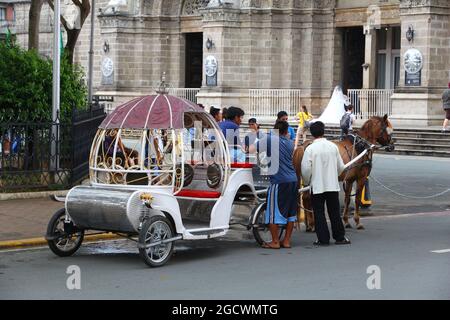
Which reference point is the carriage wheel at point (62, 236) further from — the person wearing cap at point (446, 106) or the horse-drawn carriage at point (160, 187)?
the person wearing cap at point (446, 106)

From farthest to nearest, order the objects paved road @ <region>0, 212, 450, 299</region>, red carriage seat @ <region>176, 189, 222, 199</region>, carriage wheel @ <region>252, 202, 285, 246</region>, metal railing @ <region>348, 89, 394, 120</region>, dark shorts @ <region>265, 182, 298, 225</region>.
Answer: metal railing @ <region>348, 89, 394, 120</region>, carriage wheel @ <region>252, 202, 285, 246</region>, dark shorts @ <region>265, 182, 298, 225</region>, red carriage seat @ <region>176, 189, 222, 199</region>, paved road @ <region>0, 212, 450, 299</region>

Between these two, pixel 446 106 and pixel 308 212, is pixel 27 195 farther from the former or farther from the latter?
pixel 446 106

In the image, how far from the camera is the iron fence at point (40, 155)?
57.4 feet

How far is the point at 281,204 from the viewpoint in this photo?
41.5 feet

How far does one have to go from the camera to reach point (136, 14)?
4284 centimetres

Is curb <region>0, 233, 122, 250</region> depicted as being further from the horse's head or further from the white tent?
the white tent

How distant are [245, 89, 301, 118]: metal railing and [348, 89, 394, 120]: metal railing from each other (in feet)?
9.55

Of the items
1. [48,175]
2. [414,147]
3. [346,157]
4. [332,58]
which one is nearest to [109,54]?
[332,58]

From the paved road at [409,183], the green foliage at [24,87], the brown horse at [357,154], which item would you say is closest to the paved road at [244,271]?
the brown horse at [357,154]

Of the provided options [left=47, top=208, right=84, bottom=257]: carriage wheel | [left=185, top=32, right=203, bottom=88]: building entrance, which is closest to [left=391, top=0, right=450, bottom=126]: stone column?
[left=185, top=32, right=203, bottom=88]: building entrance

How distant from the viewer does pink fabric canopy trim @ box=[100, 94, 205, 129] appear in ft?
39.2

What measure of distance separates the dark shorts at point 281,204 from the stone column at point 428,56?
18303 millimetres
